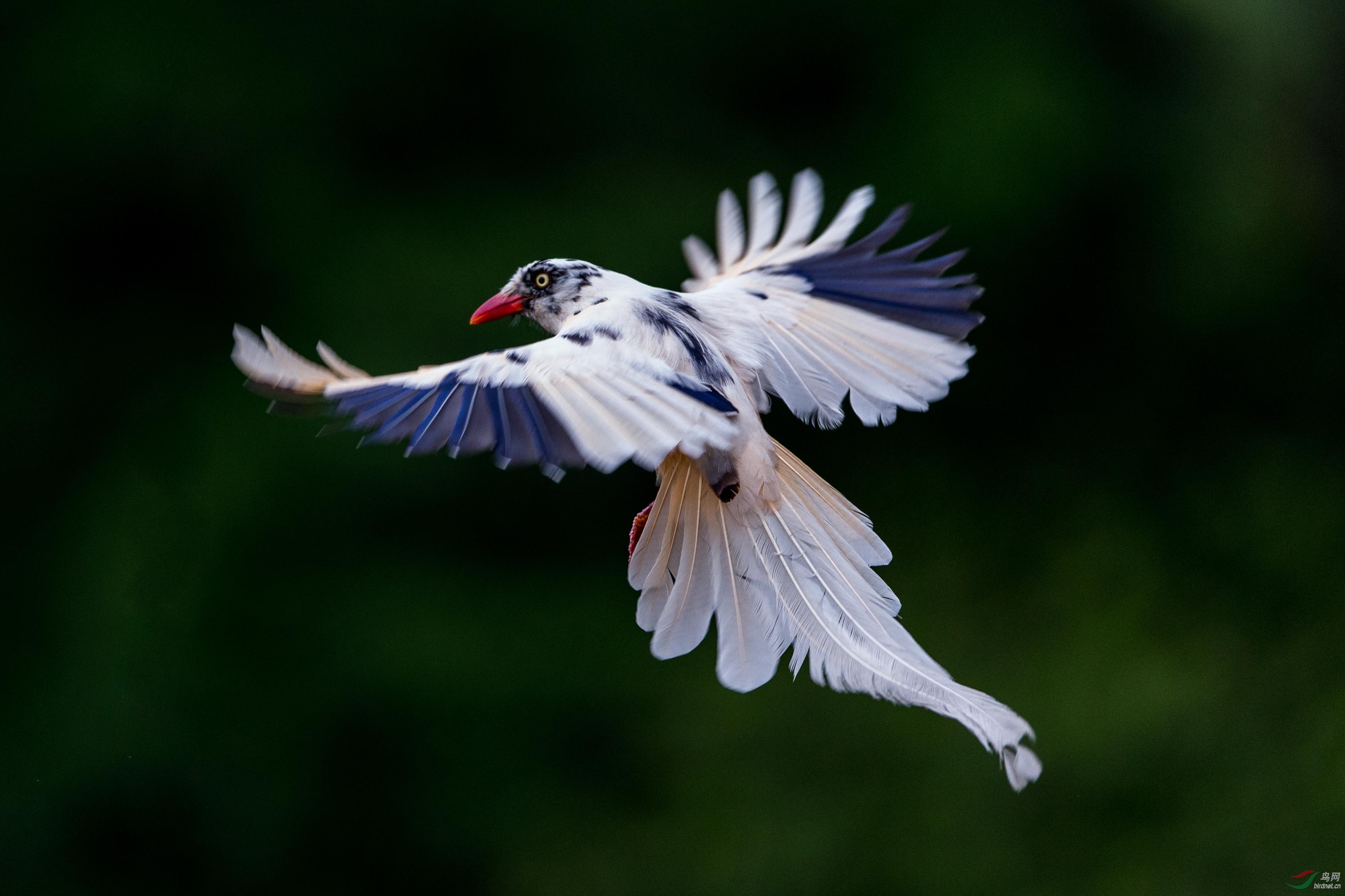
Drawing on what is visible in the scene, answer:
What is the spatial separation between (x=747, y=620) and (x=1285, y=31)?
5180mm

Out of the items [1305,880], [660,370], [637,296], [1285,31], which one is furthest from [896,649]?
[1285,31]

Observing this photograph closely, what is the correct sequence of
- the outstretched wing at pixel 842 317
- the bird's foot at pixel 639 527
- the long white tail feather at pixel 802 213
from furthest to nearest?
the long white tail feather at pixel 802 213, the outstretched wing at pixel 842 317, the bird's foot at pixel 639 527

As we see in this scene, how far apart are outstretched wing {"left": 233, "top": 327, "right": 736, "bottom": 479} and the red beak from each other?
659mm

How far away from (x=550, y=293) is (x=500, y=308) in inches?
6.3

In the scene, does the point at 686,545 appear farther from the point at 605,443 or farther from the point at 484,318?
the point at 484,318

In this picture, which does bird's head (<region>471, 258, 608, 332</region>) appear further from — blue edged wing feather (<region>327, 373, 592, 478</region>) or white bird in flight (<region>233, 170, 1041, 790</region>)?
blue edged wing feather (<region>327, 373, 592, 478</region>)

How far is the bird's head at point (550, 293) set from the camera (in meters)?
3.09

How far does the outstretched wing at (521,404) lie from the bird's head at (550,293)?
531mm

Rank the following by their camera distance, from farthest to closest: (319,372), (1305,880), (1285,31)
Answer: (1285,31) < (1305,880) < (319,372)

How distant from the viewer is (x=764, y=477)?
2766 mm

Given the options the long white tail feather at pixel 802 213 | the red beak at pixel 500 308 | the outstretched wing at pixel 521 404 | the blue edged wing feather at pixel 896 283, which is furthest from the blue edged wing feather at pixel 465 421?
the long white tail feather at pixel 802 213

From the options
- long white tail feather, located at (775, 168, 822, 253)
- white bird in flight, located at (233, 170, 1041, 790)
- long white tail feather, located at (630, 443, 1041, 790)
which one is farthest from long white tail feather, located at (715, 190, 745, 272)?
long white tail feather, located at (630, 443, 1041, 790)

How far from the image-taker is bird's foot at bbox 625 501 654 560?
9.44 feet

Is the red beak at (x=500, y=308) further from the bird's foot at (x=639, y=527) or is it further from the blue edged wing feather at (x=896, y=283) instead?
the blue edged wing feather at (x=896, y=283)
